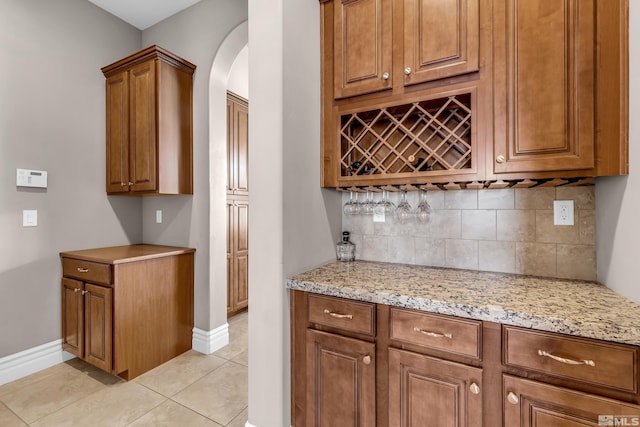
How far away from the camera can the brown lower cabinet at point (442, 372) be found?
93 centimetres

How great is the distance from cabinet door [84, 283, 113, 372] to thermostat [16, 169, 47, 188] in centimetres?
90

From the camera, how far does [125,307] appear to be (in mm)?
2104

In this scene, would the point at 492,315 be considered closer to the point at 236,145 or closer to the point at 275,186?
the point at 275,186

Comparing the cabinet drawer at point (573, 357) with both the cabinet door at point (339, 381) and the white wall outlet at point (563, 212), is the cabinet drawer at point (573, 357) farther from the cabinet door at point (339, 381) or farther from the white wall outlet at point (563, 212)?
the white wall outlet at point (563, 212)

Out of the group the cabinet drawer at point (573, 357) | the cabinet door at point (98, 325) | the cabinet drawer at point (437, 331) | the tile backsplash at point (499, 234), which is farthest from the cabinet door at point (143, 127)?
the cabinet drawer at point (573, 357)

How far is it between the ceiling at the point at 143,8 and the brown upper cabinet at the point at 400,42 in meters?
1.86

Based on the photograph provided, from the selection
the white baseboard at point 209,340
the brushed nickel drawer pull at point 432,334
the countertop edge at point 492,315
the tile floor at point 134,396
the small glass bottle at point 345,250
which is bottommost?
the tile floor at point 134,396

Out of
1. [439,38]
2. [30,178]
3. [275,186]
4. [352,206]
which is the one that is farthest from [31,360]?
[439,38]

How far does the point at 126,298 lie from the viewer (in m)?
2.11

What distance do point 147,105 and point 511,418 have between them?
3051mm

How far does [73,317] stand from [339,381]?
2.31m

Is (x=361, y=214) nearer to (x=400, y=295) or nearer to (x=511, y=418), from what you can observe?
(x=400, y=295)

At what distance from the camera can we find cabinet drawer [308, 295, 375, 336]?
1296 millimetres

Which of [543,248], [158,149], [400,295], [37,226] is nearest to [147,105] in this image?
[158,149]
